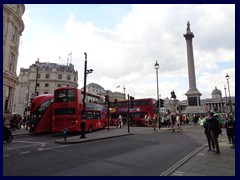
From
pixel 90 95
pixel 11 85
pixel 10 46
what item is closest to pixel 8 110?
pixel 11 85

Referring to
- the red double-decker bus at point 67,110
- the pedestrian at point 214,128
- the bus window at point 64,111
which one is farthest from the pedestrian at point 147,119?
the pedestrian at point 214,128

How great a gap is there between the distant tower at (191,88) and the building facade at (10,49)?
31.4m

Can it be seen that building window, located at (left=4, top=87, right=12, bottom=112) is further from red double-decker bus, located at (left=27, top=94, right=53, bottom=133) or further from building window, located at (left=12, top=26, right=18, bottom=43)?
red double-decker bus, located at (left=27, top=94, right=53, bottom=133)

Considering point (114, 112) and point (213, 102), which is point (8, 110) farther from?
point (213, 102)

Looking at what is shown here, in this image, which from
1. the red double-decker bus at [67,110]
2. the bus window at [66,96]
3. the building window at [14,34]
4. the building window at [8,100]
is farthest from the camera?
the building window at [14,34]

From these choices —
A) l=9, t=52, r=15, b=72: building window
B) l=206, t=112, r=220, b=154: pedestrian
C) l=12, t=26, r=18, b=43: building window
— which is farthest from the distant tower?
l=206, t=112, r=220, b=154: pedestrian

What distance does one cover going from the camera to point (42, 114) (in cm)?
1920

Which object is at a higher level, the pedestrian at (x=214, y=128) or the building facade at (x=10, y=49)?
the building facade at (x=10, y=49)

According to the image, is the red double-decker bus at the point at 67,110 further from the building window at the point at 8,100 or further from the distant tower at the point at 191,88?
the distant tower at the point at 191,88

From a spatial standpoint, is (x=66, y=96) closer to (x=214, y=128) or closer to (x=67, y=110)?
(x=67, y=110)

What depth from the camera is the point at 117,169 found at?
19.9 ft

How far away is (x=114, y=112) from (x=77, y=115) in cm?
1436

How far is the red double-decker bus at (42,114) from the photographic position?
1914 cm

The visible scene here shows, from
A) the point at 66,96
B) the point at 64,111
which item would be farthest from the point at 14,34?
the point at 64,111
